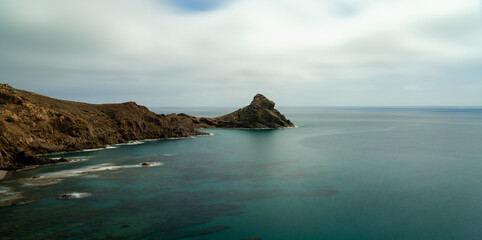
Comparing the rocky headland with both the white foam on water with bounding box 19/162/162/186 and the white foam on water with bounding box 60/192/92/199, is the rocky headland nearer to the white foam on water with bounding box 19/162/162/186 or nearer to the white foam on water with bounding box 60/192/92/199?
the white foam on water with bounding box 19/162/162/186

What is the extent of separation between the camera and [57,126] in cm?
6353

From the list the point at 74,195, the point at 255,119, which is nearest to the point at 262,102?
the point at 255,119

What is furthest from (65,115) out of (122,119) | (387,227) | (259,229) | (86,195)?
(387,227)

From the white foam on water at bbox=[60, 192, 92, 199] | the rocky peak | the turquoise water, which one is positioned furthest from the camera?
the rocky peak

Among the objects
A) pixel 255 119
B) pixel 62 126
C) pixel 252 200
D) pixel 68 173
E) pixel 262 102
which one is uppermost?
pixel 262 102

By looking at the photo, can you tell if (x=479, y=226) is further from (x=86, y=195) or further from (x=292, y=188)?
(x=86, y=195)

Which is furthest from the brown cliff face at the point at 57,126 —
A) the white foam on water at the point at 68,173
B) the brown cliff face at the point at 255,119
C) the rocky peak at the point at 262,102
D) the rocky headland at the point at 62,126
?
the rocky peak at the point at 262,102

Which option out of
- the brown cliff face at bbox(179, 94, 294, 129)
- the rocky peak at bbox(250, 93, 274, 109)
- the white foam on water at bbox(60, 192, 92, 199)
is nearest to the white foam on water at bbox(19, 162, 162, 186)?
the white foam on water at bbox(60, 192, 92, 199)

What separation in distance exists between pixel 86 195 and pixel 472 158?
69.8m

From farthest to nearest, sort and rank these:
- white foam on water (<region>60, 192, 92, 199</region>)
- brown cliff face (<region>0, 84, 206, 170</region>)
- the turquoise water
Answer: brown cliff face (<region>0, 84, 206, 170</region>) < white foam on water (<region>60, 192, 92, 199</region>) < the turquoise water

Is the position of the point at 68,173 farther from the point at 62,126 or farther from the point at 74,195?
the point at 62,126

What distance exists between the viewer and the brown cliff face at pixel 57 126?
46625mm

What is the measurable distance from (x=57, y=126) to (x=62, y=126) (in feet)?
3.26

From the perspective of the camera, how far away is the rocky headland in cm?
4694
